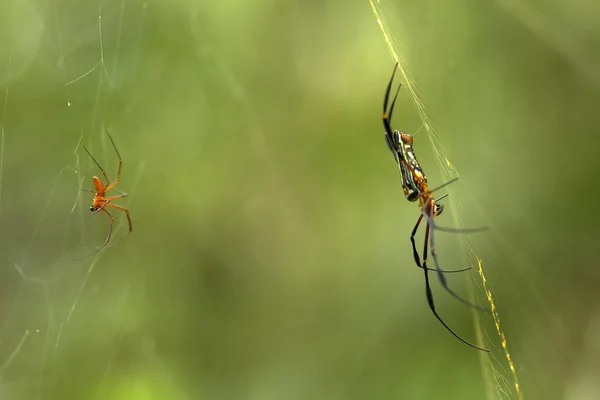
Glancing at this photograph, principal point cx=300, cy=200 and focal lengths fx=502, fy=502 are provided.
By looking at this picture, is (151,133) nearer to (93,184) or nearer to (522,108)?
(93,184)

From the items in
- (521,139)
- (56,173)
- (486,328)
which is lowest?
(486,328)

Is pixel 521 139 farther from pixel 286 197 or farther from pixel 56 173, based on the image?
pixel 56 173

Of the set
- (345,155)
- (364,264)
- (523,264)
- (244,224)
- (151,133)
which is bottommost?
(523,264)

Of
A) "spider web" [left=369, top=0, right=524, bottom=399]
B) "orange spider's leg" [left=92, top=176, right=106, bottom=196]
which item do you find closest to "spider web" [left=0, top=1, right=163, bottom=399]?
"orange spider's leg" [left=92, top=176, right=106, bottom=196]

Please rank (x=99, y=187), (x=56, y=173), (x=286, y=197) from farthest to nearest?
1. (x=286, y=197)
2. (x=56, y=173)
3. (x=99, y=187)

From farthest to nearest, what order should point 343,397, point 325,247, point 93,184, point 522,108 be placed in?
point 325,247
point 522,108
point 343,397
point 93,184

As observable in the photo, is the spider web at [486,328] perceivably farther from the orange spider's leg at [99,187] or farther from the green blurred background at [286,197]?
the orange spider's leg at [99,187]

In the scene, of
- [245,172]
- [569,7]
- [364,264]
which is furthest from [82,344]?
[569,7]

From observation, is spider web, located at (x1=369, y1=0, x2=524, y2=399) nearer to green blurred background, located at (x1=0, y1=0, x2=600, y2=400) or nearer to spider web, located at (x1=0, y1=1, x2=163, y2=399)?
green blurred background, located at (x1=0, y1=0, x2=600, y2=400)

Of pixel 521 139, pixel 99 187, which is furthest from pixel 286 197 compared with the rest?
pixel 521 139
